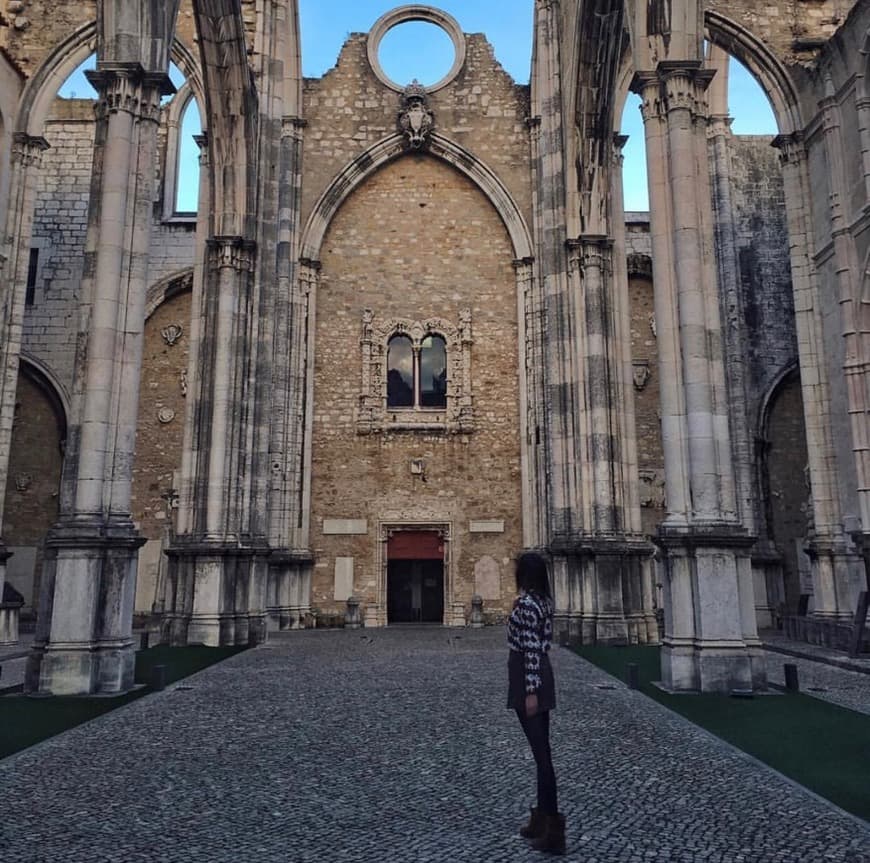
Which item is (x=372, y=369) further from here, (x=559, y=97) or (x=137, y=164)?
(x=137, y=164)

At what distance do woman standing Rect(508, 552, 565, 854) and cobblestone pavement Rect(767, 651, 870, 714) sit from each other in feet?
15.5

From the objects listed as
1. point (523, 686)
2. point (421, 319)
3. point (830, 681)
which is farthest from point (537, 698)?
point (421, 319)

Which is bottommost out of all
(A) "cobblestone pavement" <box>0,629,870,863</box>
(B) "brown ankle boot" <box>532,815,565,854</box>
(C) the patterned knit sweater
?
(A) "cobblestone pavement" <box>0,629,870,863</box>

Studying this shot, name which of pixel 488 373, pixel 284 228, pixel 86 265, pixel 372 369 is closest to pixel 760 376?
pixel 488 373

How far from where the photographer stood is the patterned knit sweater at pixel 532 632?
3555mm

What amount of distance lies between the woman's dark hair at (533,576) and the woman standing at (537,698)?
0.04 m

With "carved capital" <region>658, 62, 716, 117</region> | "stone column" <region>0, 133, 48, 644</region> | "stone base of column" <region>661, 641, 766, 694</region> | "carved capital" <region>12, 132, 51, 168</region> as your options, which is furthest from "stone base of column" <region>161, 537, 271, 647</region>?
"carved capital" <region>658, 62, 716, 117</region>

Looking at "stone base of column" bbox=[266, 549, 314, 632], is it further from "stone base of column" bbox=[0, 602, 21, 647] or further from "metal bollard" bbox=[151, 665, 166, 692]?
"metal bollard" bbox=[151, 665, 166, 692]

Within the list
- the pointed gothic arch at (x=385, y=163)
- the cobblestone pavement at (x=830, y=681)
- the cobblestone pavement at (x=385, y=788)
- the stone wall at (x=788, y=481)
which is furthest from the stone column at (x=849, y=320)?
the pointed gothic arch at (x=385, y=163)

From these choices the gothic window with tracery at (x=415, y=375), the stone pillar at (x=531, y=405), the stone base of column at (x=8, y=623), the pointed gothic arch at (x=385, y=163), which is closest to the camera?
the stone base of column at (x=8, y=623)

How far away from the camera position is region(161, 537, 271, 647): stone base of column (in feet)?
42.8

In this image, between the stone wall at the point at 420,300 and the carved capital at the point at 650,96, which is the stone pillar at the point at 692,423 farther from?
the stone wall at the point at 420,300

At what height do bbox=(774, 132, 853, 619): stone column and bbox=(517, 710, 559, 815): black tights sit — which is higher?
bbox=(774, 132, 853, 619): stone column

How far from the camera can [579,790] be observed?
4516 mm
